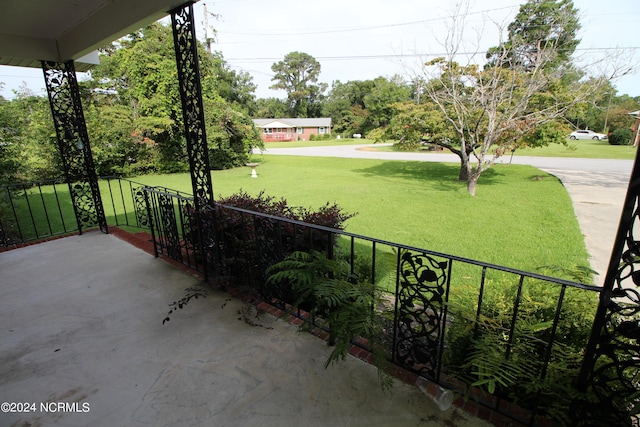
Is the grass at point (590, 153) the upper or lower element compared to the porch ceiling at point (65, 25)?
lower

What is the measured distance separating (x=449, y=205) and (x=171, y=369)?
7.50m

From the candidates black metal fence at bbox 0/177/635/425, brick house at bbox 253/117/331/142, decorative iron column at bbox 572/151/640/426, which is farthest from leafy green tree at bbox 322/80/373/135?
decorative iron column at bbox 572/151/640/426

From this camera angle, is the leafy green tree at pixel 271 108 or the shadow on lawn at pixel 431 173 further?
the leafy green tree at pixel 271 108

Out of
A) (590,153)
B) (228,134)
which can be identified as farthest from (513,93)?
(590,153)

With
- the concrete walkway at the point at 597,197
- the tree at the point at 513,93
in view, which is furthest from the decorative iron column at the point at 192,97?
the tree at the point at 513,93

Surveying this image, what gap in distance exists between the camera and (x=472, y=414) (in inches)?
66.5

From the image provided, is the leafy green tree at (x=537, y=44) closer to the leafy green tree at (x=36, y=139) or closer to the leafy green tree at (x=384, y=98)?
the leafy green tree at (x=36, y=139)

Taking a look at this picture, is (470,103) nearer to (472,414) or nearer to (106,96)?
(472,414)

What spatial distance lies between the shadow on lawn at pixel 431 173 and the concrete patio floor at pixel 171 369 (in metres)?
9.19

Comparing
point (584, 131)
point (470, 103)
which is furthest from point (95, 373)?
point (584, 131)

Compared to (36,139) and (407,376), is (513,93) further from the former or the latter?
(36,139)

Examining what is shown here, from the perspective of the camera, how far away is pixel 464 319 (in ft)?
5.63

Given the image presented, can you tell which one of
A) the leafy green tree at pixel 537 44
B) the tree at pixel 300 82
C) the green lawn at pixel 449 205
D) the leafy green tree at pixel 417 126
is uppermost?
the tree at pixel 300 82

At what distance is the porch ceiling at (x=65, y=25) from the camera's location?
9.74 ft
